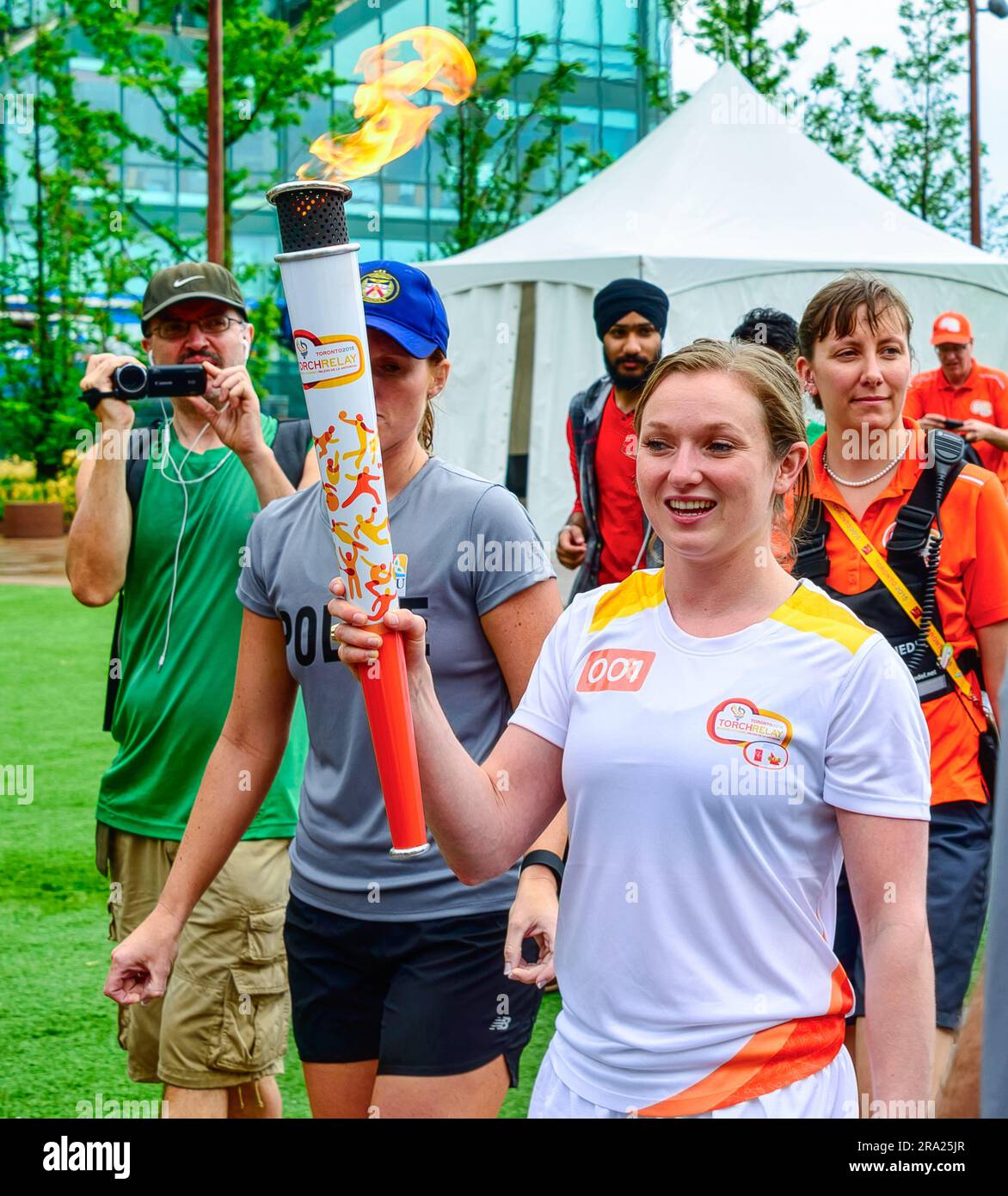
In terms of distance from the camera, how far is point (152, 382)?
12.3ft

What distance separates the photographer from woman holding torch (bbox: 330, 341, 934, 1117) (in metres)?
2.07

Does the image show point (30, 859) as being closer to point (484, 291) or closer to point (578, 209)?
point (484, 291)

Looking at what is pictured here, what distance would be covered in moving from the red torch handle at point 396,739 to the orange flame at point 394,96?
932 millimetres

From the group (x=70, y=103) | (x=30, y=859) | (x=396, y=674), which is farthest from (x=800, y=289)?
(x=70, y=103)

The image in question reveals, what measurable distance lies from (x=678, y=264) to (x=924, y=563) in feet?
22.6

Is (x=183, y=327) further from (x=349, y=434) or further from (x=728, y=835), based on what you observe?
(x=728, y=835)

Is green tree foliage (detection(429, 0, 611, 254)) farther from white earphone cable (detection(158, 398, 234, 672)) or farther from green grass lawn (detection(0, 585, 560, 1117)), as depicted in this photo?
white earphone cable (detection(158, 398, 234, 672))

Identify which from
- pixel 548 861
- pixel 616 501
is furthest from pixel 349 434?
pixel 616 501

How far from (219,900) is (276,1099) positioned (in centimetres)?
60

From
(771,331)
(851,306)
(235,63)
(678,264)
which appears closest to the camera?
(851,306)

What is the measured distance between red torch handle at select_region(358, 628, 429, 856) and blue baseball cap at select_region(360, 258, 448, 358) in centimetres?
87

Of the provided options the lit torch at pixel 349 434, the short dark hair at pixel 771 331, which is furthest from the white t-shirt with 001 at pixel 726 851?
the short dark hair at pixel 771 331

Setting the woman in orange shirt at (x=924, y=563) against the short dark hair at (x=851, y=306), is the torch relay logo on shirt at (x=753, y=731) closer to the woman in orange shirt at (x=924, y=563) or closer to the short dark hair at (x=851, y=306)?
the woman in orange shirt at (x=924, y=563)

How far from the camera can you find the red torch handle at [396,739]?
7.30 feet
